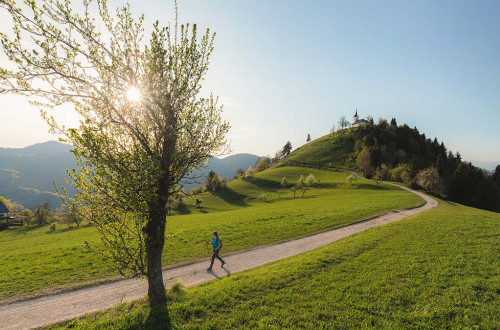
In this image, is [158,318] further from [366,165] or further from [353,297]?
[366,165]

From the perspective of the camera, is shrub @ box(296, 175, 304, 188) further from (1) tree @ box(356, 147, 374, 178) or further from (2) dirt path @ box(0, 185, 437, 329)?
(2) dirt path @ box(0, 185, 437, 329)

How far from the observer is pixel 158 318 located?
11047mm

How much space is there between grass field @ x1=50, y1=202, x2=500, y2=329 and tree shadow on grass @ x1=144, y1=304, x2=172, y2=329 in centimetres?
11

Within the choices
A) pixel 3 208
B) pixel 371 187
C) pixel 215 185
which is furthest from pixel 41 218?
pixel 371 187

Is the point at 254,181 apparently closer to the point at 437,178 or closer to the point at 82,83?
the point at 437,178

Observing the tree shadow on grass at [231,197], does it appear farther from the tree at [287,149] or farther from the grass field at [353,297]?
the tree at [287,149]

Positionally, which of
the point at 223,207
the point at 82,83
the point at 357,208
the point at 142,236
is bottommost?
the point at 223,207

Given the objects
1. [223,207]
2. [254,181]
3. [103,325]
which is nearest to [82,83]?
[103,325]

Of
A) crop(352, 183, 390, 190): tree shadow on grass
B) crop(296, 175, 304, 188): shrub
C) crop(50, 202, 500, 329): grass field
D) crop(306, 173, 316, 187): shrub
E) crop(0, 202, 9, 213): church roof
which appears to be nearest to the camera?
crop(50, 202, 500, 329): grass field

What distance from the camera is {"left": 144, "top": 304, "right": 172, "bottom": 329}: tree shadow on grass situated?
1051 centimetres

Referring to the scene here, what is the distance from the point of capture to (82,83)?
1051 centimetres

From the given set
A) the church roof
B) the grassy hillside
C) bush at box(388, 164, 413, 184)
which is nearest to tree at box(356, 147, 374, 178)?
the grassy hillside

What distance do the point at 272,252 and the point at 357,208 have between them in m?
27.4

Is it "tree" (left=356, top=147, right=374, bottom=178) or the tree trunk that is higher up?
"tree" (left=356, top=147, right=374, bottom=178)
